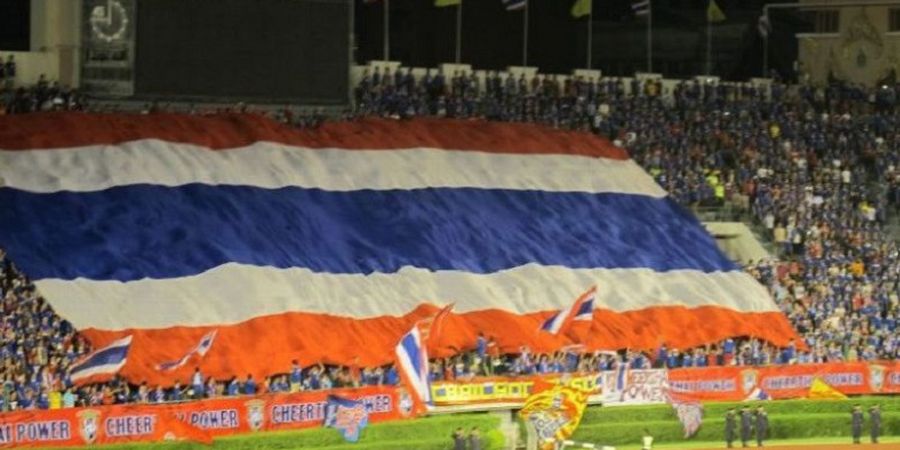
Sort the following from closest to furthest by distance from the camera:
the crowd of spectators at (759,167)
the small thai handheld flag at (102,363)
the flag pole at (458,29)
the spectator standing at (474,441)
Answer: the small thai handheld flag at (102,363) < the spectator standing at (474,441) < the crowd of spectators at (759,167) < the flag pole at (458,29)

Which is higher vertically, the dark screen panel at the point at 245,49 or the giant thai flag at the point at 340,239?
the dark screen panel at the point at 245,49

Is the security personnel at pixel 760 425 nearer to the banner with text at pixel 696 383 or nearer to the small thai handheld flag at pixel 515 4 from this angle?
the banner with text at pixel 696 383

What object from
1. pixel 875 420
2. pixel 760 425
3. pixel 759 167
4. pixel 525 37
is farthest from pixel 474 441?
pixel 525 37

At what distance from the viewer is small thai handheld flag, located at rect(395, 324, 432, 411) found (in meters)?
41.3

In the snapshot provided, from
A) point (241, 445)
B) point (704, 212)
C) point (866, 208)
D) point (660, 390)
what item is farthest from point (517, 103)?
point (241, 445)

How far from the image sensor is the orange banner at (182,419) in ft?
114

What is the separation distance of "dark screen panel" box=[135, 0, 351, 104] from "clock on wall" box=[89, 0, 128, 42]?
46 cm

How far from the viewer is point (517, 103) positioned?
191 ft

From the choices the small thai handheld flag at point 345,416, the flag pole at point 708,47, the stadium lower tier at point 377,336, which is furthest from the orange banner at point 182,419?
the flag pole at point 708,47

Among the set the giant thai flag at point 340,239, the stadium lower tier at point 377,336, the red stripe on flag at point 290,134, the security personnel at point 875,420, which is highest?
the red stripe on flag at point 290,134

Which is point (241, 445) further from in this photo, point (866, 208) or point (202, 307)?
point (866, 208)

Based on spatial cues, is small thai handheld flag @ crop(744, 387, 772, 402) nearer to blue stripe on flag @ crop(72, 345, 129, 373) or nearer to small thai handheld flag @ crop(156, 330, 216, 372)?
small thai handheld flag @ crop(156, 330, 216, 372)

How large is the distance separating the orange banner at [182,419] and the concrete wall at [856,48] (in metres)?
33.4

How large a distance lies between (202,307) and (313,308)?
297cm
